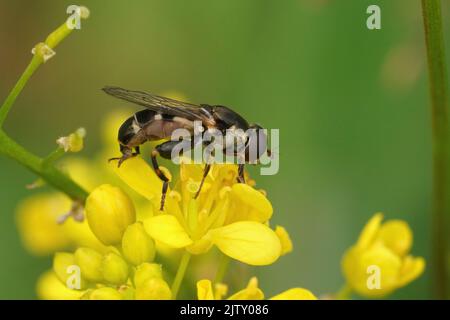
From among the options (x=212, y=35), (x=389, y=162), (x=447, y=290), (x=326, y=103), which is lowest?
(x=447, y=290)

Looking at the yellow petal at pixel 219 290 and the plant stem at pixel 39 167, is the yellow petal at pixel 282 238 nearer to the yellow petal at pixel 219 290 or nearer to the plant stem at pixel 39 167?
the yellow petal at pixel 219 290

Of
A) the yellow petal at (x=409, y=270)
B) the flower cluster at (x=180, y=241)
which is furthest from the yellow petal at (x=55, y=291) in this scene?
the yellow petal at (x=409, y=270)

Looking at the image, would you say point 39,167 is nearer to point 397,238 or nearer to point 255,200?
point 255,200

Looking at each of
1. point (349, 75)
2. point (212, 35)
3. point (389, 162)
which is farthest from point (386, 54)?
point (212, 35)

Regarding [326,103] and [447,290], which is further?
[326,103]

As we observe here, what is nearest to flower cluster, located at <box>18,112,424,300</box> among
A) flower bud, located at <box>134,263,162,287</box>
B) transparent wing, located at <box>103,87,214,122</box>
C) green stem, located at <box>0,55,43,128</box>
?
flower bud, located at <box>134,263,162,287</box>

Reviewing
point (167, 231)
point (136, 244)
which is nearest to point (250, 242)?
point (167, 231)

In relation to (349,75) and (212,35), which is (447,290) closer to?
(349,75)
